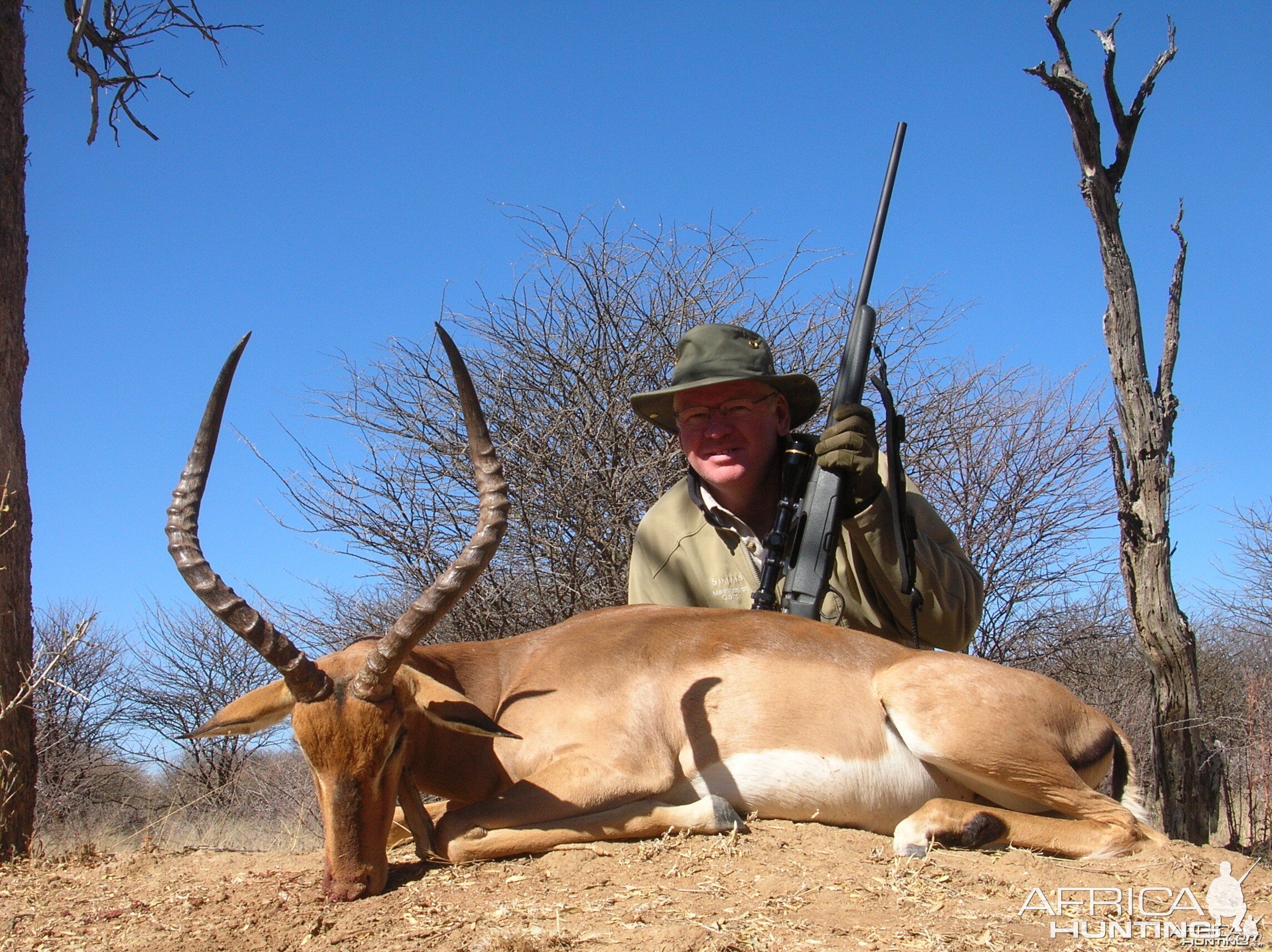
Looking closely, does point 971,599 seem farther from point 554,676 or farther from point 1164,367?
point 1164,367

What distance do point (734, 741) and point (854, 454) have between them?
1.56 m

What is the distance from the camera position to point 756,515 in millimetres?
5852

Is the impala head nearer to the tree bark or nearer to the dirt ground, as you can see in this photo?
the dirt ground

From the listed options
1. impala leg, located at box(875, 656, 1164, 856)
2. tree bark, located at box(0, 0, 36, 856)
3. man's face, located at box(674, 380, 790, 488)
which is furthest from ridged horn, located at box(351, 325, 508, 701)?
tree bark, located at box(0, 0, 36, 856)

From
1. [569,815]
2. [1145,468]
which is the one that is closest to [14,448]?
[569,815]

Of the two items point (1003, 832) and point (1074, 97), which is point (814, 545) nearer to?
point (1003, 832)

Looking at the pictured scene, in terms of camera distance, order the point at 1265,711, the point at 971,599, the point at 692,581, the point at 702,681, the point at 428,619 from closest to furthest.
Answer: the point at 428,619 → the point at 702,681 → the point at 971,599 → the point at 692,581 → the point at 1265,711

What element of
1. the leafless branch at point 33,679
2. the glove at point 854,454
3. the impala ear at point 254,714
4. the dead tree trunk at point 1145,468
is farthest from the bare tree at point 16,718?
the dead tree trunk at point 1145,468

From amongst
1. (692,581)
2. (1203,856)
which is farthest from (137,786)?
(1203,856)

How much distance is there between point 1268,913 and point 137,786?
49.5 ft

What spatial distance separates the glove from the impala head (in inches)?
72.4

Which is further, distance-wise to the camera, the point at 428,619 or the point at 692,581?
the point at 692,581

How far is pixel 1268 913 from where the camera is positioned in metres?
3.38

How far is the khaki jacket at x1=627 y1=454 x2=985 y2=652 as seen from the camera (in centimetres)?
518
